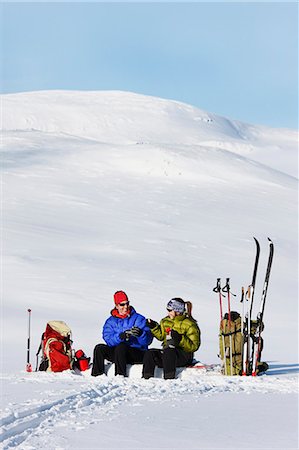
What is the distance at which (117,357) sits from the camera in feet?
29.9

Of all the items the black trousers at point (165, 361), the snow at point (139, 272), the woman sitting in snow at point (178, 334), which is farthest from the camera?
the woman sitting in snow at point (178, 334)

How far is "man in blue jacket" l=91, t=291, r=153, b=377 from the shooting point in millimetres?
9180

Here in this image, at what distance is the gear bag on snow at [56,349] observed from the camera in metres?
9.40

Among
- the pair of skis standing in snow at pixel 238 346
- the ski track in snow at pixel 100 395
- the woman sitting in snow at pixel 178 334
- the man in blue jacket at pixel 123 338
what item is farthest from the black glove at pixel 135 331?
the pair of skis standing in snow at pixel 238 346

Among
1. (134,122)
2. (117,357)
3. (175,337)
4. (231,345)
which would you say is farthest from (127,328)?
(134,122)

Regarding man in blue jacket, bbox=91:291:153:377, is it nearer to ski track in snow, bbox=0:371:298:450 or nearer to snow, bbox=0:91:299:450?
snow, bbox=0:91:299:450

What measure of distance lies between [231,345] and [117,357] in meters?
1.34

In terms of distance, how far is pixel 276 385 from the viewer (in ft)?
28.8

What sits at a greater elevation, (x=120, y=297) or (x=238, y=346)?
(x=120, y=297)

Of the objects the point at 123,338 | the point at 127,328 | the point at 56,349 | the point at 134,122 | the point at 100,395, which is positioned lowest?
the point at 100,395

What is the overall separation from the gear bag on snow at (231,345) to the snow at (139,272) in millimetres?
366

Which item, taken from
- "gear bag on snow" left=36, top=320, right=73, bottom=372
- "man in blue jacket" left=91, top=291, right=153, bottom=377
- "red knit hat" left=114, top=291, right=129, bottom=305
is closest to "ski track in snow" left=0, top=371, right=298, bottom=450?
"man in blue jacket" left=91, top=291, right=153, bottom=377

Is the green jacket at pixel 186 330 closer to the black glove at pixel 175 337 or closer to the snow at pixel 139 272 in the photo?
the black glove at pixel 175 337

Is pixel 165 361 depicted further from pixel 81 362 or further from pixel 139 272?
pixel 139 272
